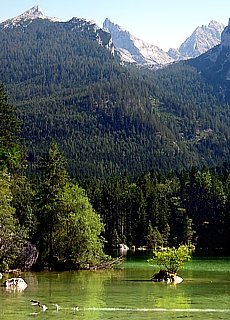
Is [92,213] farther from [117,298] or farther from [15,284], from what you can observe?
[117,298]

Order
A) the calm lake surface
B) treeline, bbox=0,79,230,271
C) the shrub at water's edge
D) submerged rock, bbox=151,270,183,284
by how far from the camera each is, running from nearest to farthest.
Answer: the calm lake surface, submerged rock, bbox=151,270,183,284, the shrub at water's edge, treeline, bbox=0,79,230,271

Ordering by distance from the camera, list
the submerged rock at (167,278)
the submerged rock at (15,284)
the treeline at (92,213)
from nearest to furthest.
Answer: the submerged rock at (15,284)
the submerged rock at (167,278)
the treeline at (92,213)

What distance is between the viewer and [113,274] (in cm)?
5550

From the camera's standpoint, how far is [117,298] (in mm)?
35812

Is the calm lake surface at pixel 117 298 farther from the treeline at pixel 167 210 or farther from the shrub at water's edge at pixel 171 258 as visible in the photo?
the treeline at pixel 167 210

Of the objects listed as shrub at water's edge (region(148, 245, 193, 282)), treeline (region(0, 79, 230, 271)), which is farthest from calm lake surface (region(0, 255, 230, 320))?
treeline (region(0, 79, 230, 271))

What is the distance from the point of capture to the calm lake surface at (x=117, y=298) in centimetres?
2900

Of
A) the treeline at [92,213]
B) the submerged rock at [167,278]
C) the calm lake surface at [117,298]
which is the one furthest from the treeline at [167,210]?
the submerged rock at [167,278]

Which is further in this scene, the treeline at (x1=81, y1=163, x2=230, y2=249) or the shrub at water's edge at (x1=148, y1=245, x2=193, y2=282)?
the treeline at (x1=81, y1=163, x2=230, y2=249)

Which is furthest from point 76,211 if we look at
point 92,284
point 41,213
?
point 92,284

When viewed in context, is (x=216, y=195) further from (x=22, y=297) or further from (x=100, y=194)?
(x=22, y=297)

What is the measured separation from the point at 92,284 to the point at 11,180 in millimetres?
18990

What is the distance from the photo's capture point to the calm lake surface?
29.0m

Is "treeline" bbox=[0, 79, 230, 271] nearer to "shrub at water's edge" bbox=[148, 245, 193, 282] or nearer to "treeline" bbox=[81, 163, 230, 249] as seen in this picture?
"treeline" bbox=[81, 163, 230, 249]
